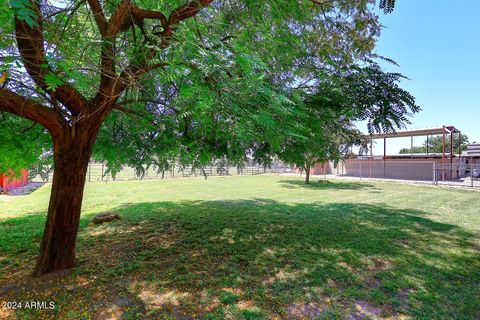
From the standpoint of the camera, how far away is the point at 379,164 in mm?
27891

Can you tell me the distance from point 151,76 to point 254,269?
10.6ft

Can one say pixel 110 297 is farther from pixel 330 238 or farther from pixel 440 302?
pixel 330 238

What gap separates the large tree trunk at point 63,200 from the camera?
3615mm

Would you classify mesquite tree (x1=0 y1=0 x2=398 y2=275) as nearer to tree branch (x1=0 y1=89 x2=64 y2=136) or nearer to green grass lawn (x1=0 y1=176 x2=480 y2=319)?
tree branch (x1=0 y1=89 x2=64 y2=136)

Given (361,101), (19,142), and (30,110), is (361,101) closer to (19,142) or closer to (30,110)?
(30,110)

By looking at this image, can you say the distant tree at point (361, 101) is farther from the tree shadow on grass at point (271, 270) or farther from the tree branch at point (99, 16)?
the tree branch at point (99, 16)

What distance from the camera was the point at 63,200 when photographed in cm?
365

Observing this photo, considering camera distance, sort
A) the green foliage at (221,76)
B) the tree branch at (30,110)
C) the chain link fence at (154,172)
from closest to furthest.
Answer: the green foliage at (221,76), the tree branch at (30,110), the chain link fence at (154,172)

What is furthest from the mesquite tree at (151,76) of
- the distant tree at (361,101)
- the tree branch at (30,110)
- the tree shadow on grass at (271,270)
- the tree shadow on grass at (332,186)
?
the tree shadow on grass at (332,186)

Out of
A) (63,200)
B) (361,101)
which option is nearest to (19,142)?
(63,200)

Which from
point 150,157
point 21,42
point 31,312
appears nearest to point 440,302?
point 31,312

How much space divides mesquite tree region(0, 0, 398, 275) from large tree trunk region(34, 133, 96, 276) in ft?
0.05

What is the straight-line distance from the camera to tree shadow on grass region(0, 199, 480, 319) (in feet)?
9.85

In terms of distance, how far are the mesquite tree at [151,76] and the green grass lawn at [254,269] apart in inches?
32.9
